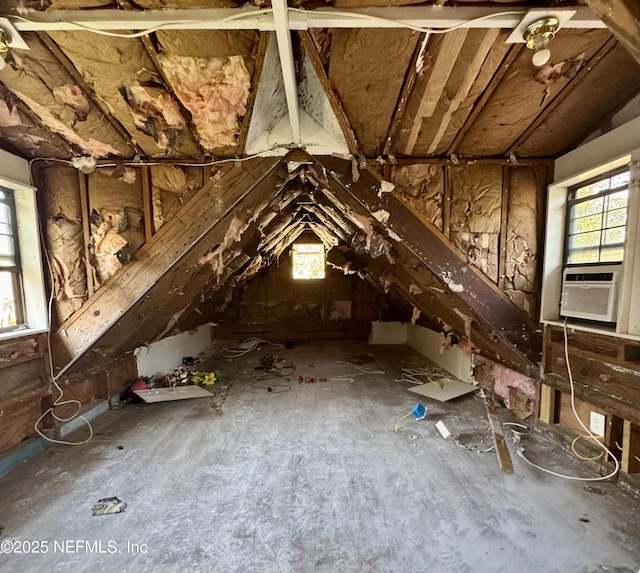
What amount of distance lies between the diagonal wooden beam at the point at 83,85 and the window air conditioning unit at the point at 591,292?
10.8 feet

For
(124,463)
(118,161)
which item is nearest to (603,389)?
(124,463)

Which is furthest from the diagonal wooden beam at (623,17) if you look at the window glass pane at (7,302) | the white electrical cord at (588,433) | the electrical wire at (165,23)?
the window glass pane at (7,302)

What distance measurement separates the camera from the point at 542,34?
50.2 inches

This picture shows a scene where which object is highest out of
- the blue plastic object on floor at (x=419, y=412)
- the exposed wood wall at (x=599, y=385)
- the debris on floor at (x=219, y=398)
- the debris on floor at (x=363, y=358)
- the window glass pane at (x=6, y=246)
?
the window glass pane at (x=6, y=246)

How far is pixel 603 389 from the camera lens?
198 cm

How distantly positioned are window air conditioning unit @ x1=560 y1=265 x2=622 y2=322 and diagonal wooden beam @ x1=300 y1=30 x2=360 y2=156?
1.85 m

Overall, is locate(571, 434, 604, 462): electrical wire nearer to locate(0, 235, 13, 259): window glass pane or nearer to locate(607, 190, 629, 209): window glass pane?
locate(607, 190, 629, 209): window glass pane

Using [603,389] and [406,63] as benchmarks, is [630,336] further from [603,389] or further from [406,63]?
[406,63]

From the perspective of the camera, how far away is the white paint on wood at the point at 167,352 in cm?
372

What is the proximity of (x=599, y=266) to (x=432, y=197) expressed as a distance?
1.20m

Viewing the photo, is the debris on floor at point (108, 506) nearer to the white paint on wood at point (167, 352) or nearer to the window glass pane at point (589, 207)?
the white paint on wood at point (167, 352)

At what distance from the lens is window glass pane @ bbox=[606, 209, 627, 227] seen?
6.17 feet

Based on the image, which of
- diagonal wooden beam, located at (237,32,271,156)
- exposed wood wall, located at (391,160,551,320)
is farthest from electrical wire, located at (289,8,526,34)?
exposed wood wall, located at (391,160,551,320)

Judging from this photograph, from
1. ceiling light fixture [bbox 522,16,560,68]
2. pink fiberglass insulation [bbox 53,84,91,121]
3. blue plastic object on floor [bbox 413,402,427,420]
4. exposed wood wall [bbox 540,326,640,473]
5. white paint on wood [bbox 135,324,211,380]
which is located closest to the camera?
ceiling light fixture [bbox 522,16,560,68]
